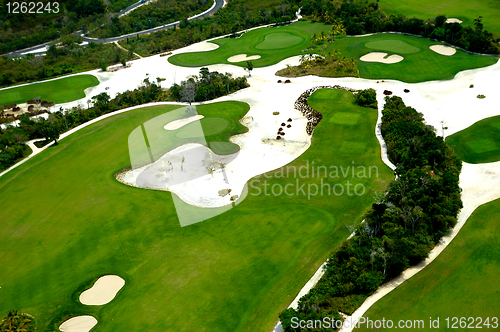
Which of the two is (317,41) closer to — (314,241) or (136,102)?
(136,102)

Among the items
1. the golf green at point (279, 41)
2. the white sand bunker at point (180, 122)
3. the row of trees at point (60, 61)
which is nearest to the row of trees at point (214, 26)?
the row of trees at point (60, 61)

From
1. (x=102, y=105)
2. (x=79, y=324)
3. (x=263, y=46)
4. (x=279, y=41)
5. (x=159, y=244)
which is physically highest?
(x=279, y=41)

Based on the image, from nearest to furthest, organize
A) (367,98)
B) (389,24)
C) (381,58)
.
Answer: (367,98)
(381,58)
(389,24)

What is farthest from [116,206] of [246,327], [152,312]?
[246,327]

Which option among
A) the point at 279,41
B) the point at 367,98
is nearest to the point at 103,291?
the point at 367,98

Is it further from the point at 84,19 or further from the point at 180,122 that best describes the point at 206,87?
the point at 84,19

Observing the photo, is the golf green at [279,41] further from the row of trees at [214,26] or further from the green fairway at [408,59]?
the row of trees at [214,26]
